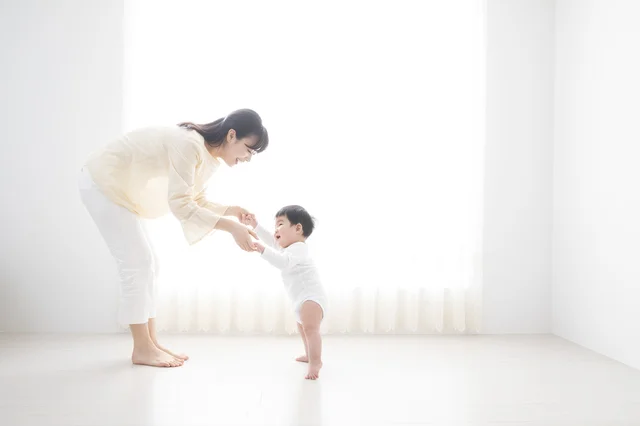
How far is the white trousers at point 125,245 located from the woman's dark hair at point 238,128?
49 centimetres

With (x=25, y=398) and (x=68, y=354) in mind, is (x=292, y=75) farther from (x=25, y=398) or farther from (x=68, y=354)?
(x=25, y=398)

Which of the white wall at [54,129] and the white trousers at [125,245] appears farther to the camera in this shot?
the white wall at [54,129]

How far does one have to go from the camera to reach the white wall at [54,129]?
3248 millimetres

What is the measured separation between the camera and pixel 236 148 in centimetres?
240

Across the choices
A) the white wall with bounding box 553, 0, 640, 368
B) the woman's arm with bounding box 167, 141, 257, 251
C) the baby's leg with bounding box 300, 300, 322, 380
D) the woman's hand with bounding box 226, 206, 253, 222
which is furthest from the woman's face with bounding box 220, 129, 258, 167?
the white wall with bounding box 553, 0, 640, 368

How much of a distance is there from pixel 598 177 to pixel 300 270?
1698mm

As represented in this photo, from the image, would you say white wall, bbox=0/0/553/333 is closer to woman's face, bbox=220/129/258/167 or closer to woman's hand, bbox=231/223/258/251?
woman's face, bbox=220/129/258/167

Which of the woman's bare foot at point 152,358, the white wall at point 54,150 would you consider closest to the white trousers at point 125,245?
the woman's bare foot at point 152,358

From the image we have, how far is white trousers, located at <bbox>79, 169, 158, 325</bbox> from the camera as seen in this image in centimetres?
240

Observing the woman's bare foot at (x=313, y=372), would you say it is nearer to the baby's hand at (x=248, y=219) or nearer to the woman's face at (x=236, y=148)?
the baby's hand at (x=248, y=219)

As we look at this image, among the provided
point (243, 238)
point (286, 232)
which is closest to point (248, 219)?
point (286, 232)

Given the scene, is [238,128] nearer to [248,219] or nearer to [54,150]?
[248,219]

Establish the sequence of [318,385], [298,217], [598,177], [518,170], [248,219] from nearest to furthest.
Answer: [318,385] < [298,217] < [248,219] < [598,177] < [518,170]

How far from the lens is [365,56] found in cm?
329
